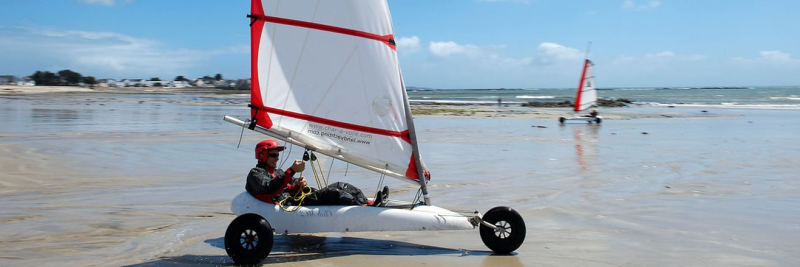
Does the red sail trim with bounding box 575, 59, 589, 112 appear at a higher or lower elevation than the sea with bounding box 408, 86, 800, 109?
higher

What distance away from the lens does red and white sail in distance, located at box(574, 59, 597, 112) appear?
3925cm

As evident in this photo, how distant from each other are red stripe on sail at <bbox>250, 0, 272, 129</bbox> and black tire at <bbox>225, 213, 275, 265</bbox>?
51.7 inches

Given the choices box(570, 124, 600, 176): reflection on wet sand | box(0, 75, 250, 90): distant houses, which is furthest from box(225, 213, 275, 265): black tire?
box(0, 75, 250, 90): distant houses

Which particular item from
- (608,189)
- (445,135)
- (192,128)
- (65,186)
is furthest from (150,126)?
(608,189)

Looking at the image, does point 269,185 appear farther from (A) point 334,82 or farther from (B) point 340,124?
(A) point 334,82

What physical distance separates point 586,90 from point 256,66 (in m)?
34.3

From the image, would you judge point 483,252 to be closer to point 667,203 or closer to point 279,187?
point 279,187

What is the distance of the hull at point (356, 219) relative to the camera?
23.6ft

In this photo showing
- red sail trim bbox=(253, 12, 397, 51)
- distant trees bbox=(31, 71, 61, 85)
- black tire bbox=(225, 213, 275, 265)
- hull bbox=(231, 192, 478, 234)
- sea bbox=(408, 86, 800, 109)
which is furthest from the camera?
distant trees bbox=(31, 71, 61, 85)

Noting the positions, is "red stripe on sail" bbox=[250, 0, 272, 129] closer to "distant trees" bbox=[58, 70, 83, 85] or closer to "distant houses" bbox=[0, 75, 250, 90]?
"distant trees" bbox=[58, 70, 83, 85]

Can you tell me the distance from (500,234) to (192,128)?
19.7 meters

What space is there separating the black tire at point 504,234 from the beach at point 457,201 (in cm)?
14

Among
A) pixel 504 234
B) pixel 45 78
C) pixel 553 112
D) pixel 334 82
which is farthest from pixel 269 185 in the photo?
pixel 45 78

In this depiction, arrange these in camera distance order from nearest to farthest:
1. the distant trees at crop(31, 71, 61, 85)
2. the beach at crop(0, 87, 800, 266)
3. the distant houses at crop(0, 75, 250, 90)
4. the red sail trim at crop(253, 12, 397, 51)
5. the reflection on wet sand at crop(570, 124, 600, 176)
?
1. the beach at crop(0, 87, 800, 266)
2. the red sail trim at crop(253, 12, 397, 51)
3. the reflection on wet sand at crop(570, 124, 600, 176)
4. the distant trees at crop(31, 71, 61, 85)
5. the distant houses at crop(0, 75, 250, 90)
